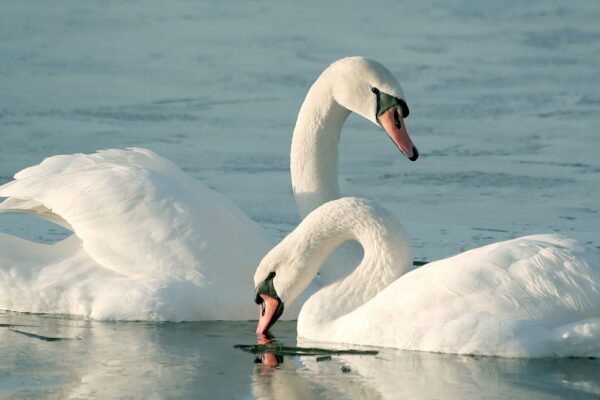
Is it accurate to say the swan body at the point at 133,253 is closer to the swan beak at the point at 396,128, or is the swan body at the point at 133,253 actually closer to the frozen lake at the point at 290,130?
the frozen lake at the point at 290,130

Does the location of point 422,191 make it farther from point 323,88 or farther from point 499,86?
point 499,86

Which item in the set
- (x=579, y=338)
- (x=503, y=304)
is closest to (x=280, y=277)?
(x=503, y=304)

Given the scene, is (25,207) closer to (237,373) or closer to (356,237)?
(356,237)

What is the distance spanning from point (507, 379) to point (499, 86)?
8.50m

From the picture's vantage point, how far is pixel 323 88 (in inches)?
359

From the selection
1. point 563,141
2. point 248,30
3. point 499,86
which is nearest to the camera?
point 563,141

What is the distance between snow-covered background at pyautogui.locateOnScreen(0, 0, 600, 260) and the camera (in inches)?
444

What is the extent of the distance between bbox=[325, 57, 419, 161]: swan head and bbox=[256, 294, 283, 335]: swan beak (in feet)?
4.44

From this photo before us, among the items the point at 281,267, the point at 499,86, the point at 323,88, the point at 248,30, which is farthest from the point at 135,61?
the point at 281,267

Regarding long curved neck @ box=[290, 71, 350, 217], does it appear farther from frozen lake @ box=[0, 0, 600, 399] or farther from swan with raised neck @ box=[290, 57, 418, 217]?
frozen lake @ box=[0, 0, 600, 399]

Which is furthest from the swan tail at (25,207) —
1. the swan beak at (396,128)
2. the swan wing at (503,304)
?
the swan wing at (503,304)

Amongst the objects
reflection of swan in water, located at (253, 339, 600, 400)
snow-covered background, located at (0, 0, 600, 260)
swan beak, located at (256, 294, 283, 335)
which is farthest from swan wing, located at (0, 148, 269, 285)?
snow-covered background, located at (0, 0, 600, 260)

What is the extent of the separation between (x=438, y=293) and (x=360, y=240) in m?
0.81

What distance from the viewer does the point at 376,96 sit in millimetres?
8922
